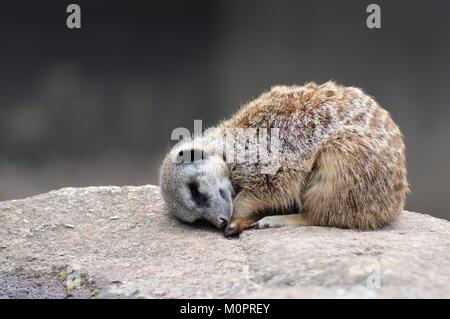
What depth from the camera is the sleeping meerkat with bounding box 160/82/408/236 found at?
4.01 meters

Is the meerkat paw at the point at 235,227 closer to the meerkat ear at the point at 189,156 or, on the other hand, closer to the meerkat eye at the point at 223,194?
the meerkat eye at the point at 223,194

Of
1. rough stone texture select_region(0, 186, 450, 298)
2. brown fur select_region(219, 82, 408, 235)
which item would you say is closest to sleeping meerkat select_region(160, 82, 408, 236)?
brown fur select_region(219, 82, 408, 235)

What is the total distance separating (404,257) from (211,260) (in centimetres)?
103

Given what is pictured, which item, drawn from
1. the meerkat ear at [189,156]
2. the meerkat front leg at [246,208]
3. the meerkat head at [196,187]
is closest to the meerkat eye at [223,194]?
the meerkat head at [196,187]

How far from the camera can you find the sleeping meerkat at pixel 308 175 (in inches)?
158

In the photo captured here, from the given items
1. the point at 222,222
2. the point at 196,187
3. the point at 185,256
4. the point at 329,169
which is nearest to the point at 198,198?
the point at 196,187

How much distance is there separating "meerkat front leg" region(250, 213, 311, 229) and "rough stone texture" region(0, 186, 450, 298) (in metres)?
0.11

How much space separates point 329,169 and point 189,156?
0.87 meters

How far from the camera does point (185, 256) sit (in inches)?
146

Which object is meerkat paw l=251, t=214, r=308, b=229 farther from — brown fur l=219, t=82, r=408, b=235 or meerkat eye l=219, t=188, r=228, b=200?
meerkat eye l=219, t=188, r=228, b=200

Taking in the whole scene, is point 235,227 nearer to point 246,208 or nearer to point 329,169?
point 246,208

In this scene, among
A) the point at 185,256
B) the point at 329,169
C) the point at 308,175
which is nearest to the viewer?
the point at 185,256

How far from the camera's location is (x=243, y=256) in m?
3.60

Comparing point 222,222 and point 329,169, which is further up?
point 329,169
